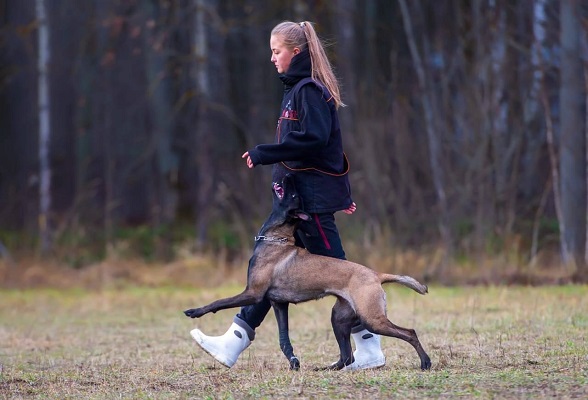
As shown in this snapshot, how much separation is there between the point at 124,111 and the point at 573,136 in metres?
14.8

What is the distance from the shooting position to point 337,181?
578cm

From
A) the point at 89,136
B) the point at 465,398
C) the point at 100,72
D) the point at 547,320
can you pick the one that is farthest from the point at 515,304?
the point at 89,136

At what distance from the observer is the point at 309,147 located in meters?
5.56

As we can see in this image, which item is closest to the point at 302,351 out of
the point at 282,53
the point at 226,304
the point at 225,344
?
the point at 225,344

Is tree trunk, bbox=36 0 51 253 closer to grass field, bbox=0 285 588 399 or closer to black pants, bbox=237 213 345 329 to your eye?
grass field, bbox=0 285 588 399

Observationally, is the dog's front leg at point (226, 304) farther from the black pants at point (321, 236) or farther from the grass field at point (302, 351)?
the grass field at point (302, 351)

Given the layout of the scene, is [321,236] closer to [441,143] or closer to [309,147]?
[309,147]

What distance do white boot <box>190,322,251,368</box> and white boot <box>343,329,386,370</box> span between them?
685mm

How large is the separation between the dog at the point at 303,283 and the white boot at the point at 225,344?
0.31 metres

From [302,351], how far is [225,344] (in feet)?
3.93

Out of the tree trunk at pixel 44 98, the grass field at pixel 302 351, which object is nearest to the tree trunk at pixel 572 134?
the grass field at pixel 302 351

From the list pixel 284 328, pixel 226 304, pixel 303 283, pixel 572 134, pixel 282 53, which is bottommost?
pixel 284 328

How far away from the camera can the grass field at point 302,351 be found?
504cm

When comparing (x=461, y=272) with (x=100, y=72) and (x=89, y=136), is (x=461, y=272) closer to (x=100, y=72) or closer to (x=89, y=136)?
(x=100, y=72)
